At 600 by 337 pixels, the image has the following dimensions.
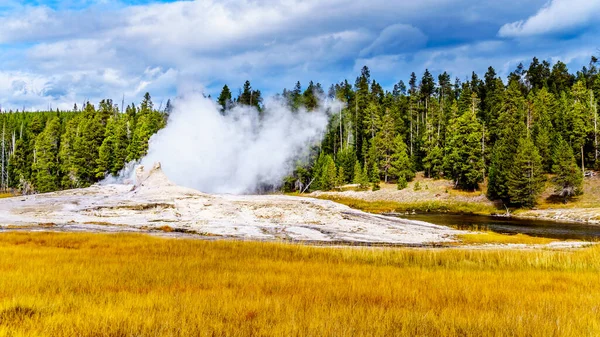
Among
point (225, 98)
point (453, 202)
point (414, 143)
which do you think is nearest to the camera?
point (453, 202)

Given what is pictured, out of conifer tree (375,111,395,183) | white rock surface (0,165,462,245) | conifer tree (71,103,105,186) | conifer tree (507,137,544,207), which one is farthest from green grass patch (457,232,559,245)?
conifer tree (71,103,105,186)

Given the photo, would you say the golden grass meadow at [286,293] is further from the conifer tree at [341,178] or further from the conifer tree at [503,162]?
the conifer tree at [341,178]

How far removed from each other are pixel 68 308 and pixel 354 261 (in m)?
11.5

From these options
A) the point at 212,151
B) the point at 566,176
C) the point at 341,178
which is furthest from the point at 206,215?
the point at 341,178

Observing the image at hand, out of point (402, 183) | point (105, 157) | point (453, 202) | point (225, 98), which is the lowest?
point (453, 202)

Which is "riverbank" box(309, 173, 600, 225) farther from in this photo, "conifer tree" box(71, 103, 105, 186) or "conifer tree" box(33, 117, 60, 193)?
"conifer tree" box(33, 117, 60, 193)

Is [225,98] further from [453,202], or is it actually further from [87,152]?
[453,202]

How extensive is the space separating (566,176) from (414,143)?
40.0 metres

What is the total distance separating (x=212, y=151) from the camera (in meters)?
49.8

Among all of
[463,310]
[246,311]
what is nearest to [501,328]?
[463,310]

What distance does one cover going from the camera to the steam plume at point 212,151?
155 feet

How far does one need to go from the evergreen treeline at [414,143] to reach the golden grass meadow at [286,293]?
164ft

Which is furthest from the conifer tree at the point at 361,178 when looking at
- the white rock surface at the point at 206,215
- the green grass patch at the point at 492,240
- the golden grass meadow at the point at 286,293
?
the golden grass meadow at the point at 286,293

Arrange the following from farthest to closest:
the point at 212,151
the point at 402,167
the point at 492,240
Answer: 1. the point at 402,167
2. the point at 212,151
3. the point at 492,240
